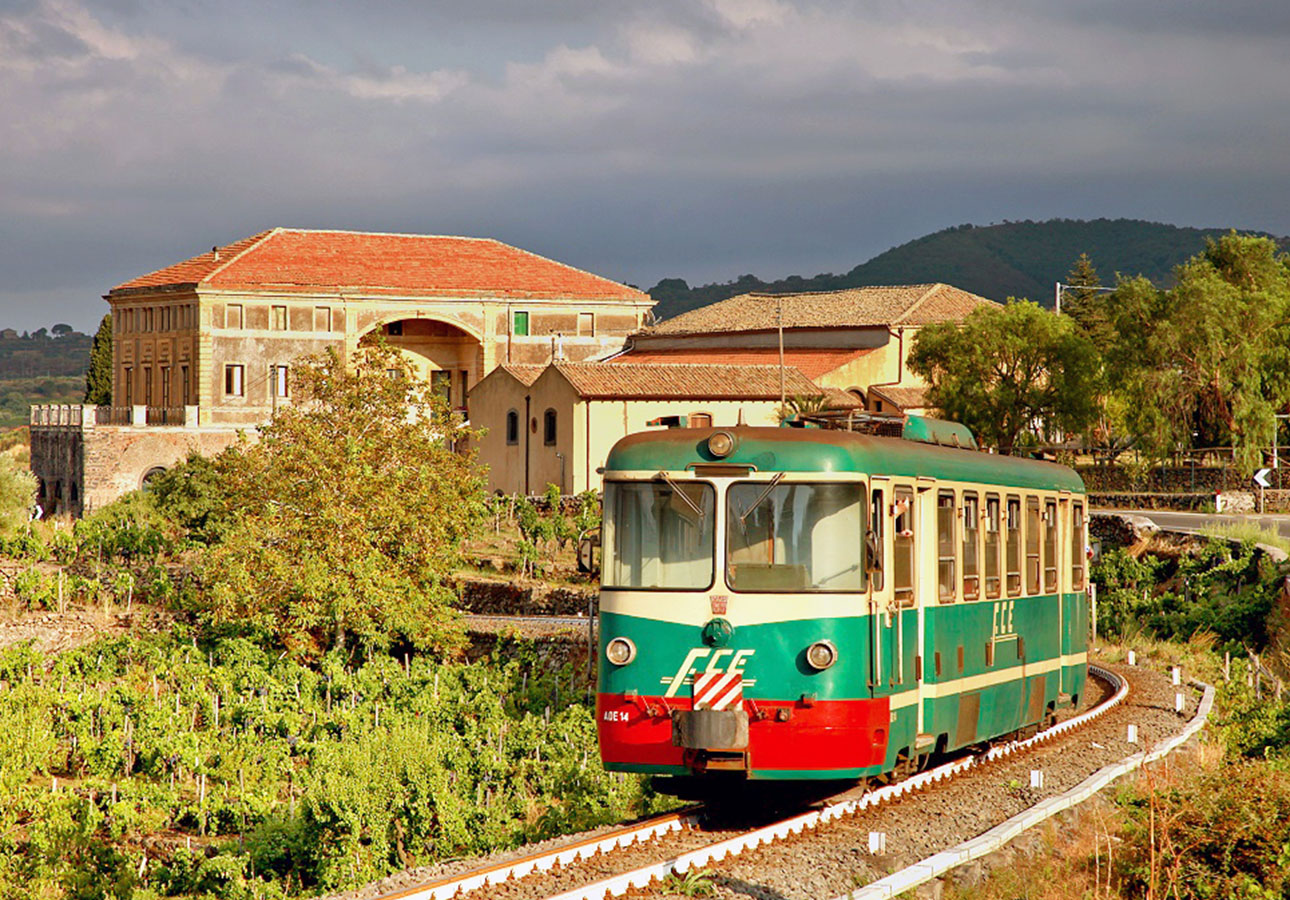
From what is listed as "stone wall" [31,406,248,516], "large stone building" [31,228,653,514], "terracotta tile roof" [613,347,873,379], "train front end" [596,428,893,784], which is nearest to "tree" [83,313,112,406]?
"large stone building" [31,228,653,514]

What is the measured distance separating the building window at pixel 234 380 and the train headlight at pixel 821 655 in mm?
62626

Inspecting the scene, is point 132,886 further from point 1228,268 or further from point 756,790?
point 1228,268

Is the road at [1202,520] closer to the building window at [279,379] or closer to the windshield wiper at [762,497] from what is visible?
the windshield wiper at [762,497]

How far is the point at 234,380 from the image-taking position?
72.7 m

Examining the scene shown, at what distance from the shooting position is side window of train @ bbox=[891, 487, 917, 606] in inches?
535

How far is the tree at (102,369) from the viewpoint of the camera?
84.2 m

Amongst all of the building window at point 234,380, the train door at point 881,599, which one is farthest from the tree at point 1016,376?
the train door at point 881,599

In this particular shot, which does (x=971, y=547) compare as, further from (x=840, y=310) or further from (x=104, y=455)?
(x=840, y=310)

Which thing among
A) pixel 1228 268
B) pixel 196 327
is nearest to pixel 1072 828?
pixel 1228 268

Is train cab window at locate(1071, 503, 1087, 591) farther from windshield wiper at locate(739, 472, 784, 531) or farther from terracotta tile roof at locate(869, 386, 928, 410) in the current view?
terracotta tile roof at locate(869, 386, 928, 410)

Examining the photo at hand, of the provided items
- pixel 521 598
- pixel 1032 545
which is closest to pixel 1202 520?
pixel 521 598

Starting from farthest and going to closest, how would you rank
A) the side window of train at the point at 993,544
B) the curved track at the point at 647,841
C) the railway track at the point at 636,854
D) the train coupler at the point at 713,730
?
the side window of train at the point at 993,544 < the train coupler at the point at 713,730 < the railway track at the point at 636,854 < the curved track at the point at 647,841

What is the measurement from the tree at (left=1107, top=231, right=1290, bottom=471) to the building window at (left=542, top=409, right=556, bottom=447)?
19.5 meters

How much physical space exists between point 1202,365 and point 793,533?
46300 mm
